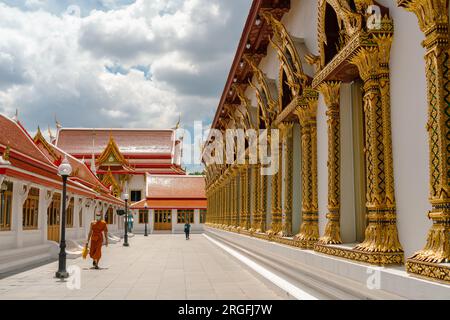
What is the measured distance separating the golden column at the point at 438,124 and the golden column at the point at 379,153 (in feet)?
2.98

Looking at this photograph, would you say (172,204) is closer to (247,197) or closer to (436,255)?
(247,197)

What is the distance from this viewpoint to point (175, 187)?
162ft

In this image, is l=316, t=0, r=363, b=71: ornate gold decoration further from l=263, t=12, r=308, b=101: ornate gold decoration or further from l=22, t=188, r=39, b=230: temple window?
l=22, t=188, r=39, b=230: temple window

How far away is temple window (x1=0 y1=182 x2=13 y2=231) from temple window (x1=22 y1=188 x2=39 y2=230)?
1297 mm

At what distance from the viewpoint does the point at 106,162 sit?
51.7 metres

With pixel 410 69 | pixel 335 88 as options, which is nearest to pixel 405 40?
pixel 410 69

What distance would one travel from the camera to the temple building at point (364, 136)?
3918 mm

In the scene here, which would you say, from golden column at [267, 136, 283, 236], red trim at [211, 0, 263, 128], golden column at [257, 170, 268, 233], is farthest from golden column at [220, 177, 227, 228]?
golden column at [267, 136, 283, 236]

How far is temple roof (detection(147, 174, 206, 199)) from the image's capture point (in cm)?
4816

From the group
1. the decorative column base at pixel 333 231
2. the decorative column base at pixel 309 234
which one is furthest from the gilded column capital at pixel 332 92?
the decorative column base at pixel 309 234

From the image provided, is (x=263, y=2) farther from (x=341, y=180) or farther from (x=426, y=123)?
(x=426, y=123)

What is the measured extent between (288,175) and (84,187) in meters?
11.8

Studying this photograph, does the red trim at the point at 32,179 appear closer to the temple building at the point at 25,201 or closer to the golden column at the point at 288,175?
the temple building at the point at 25,201

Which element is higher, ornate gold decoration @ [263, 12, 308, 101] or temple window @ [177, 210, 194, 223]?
ornate gold decoration @ [263, 12, 308, 101]
